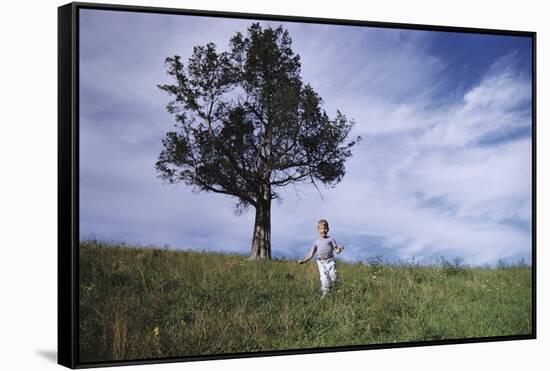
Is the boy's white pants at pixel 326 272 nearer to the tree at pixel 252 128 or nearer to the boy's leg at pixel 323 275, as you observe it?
the boy's leg at pixel 323 275

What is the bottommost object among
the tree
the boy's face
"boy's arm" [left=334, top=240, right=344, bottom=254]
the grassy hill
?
the grassy hill

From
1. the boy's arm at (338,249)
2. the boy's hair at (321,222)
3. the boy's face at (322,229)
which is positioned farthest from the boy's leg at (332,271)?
the boy's hair at (321,222)

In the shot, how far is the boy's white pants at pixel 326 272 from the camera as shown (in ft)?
38.9

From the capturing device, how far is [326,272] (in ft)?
39.0

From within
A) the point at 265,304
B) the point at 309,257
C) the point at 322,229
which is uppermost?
the point at 322,229

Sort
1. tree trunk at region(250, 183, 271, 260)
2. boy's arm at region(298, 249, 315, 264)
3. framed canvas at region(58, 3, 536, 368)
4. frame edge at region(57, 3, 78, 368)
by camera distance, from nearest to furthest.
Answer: frame edge at region(57, 3, 78, 368), framed canvas at region(58, 3, 536, 368), tree trunk at region(250, 183, 271, 260), boy's arm at region(298, 249, 315, 264)

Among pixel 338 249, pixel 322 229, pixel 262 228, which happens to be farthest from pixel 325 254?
pixel 262 228

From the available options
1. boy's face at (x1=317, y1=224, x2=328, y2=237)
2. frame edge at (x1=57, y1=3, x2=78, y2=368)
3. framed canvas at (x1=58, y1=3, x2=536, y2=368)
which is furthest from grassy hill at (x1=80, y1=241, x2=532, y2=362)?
boy's face at (x1=317, y1=224, x2=328, y2=237)

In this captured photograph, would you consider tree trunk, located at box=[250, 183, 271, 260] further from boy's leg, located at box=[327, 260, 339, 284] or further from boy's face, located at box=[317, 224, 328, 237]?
boy's leg, located at box=[327, 260, 339, 284]

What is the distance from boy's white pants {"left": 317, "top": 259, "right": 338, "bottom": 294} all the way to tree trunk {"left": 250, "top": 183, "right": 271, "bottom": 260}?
2.15 ft

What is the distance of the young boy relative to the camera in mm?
11844

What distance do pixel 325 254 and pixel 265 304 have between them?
0.91 meters

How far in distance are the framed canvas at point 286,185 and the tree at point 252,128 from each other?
0.02m

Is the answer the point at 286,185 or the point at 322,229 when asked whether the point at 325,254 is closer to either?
the point at 322,229
